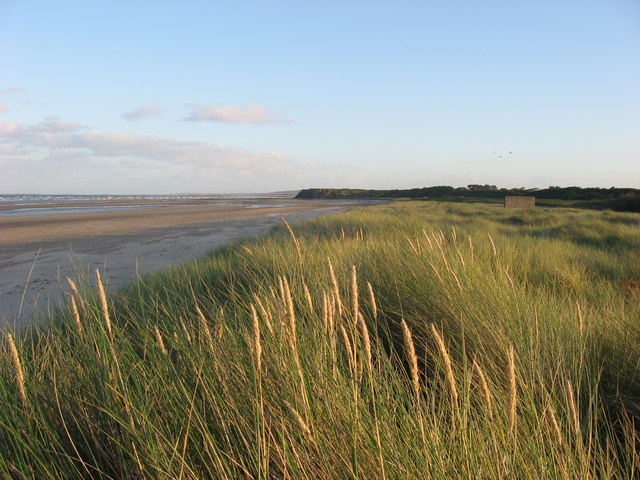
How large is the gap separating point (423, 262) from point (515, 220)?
13.5 m

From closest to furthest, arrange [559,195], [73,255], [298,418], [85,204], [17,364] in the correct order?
1. [298,418]
2. [17,364]
3. [73,255]
4. [559,195]
5. [85,204]

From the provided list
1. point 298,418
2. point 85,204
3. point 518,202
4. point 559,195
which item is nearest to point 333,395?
point 298,418

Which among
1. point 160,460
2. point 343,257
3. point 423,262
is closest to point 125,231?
point 343,257

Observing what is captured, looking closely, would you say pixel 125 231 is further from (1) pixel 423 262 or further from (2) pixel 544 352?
(2) pixel 544 352

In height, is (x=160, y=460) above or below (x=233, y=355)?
below

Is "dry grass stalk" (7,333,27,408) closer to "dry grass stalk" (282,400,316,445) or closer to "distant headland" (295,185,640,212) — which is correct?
"dry grass stalk" (282,400,316,445)

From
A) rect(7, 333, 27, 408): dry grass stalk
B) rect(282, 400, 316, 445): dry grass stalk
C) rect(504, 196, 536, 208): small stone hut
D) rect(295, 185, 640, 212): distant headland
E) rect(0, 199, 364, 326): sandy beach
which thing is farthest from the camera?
rect(504, 196, 536, 208): small stone hut

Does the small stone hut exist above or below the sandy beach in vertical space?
above

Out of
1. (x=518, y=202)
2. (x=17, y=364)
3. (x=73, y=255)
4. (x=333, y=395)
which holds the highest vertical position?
(x=518, y=202)

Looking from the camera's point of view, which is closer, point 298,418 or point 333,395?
point 298,418

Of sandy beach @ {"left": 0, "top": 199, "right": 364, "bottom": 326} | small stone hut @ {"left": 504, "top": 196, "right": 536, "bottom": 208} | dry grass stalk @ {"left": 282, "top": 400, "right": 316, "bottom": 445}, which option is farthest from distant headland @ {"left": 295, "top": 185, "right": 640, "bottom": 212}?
dry grass stalk @ {"left": 282, "top": 400, "right": 316, "bottom": 445}

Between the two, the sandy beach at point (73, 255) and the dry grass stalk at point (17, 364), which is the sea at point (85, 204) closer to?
the sandy beach at point (73, 255)

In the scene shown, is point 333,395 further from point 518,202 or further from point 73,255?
point 518,202

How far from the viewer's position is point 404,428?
113 cm
